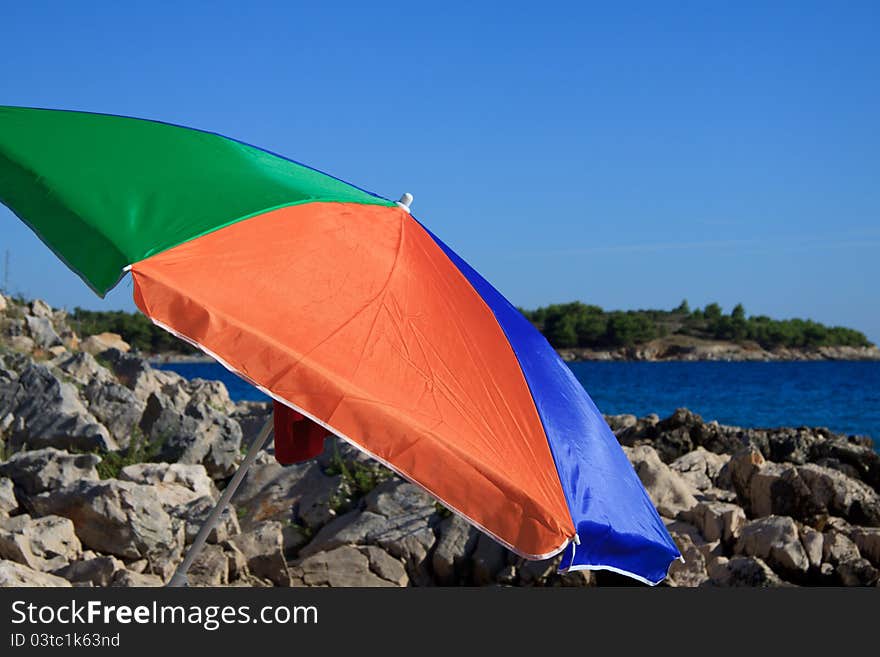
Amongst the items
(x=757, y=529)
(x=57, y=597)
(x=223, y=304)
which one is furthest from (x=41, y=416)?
(x=223, y=304)

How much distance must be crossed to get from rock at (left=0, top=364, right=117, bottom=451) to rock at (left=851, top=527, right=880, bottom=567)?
21.1 feet

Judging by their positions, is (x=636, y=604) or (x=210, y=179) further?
(x=636, y=604)

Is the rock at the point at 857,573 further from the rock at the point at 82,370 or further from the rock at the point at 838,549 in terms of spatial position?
the rock at the point at 82,370

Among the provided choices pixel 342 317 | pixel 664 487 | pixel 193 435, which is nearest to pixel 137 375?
pixel 193 435

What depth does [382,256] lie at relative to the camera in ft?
12.5

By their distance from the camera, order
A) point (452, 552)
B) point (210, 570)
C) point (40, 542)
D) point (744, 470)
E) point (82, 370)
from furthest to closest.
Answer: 1. point (82, 370)
2. point (744, 470)
3. point (452, 552)
4. point (40, 542)
5. point (210, 570)

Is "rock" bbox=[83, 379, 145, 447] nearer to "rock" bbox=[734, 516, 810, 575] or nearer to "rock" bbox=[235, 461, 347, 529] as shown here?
"rock" bbox=[235, 461, 347, 529]

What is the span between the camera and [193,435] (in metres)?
9.83

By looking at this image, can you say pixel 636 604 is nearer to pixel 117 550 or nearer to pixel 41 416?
pixel 117 550

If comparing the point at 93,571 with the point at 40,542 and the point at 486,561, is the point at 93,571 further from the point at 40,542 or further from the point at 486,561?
the point at 486,561

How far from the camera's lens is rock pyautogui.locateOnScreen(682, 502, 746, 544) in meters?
8.66

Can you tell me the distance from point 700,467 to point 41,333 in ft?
30.8

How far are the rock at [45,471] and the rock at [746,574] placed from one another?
478 centimetres

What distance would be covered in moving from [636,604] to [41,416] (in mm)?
6782
